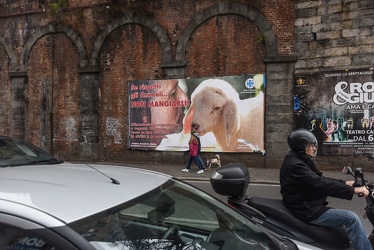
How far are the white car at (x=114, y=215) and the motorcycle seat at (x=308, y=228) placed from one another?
28.4 inches

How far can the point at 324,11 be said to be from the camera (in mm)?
13109

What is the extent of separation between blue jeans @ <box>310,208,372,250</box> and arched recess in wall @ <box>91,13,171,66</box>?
12568mm

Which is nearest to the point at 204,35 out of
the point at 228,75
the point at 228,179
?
the point at 228,75

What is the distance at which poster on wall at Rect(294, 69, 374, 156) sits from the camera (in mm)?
12484

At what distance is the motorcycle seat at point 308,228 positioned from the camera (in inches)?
115

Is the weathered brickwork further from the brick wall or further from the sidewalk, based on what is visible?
the sidewalk

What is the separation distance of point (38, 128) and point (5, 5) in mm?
6505

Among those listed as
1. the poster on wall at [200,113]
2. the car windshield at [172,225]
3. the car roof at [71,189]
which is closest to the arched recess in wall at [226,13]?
the poster on wall at [200,113]

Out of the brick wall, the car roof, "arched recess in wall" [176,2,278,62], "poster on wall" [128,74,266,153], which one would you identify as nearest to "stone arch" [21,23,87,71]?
the brick wall

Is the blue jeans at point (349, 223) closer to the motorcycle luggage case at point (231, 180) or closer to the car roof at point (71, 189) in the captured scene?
the motorcycle luggage case at point (231, 180)

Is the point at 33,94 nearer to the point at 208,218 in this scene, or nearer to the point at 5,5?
the point at 5,5

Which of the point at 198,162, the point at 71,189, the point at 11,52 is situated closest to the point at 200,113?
the point at 198,162

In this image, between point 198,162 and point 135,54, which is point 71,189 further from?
point 135,54

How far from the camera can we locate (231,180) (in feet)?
10.7
